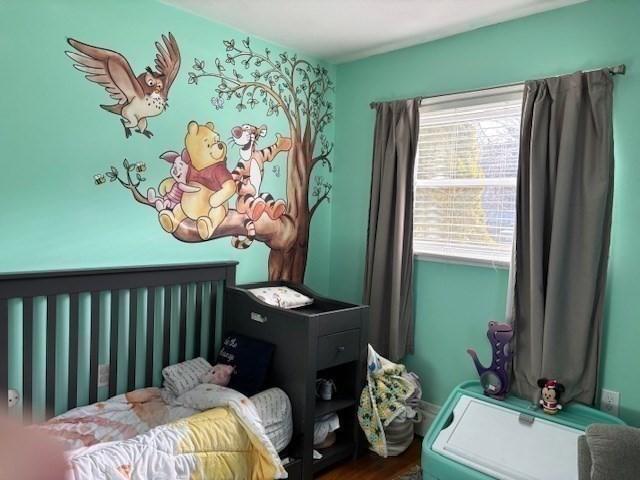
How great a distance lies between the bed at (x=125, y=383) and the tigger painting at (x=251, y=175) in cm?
45

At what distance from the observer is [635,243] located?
211 centimetres

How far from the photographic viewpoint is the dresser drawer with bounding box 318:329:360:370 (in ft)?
7.63

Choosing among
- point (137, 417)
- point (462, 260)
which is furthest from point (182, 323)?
point (462, 260)

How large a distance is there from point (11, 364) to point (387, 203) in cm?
210

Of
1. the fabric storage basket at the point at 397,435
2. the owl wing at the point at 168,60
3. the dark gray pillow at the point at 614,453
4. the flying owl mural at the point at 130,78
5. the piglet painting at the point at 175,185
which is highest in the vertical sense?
the owl wing at the point at 168,60

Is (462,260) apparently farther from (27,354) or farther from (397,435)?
(27,354)

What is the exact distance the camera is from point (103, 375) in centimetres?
229

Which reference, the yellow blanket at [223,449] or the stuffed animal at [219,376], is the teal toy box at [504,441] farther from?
the stuffed animal at [219,376]

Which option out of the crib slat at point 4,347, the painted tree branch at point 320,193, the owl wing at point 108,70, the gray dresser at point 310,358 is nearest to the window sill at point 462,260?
the gray dresser at point 310,358

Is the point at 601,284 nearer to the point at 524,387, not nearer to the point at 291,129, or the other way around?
the point at 524,387

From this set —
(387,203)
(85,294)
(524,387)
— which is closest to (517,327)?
(524,387)

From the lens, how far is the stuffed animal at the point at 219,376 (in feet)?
7.82

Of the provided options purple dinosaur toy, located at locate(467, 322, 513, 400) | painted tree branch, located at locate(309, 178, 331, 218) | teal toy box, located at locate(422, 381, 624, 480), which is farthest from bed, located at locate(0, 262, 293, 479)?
purple dinosaur toy, located at locate(467, 322, 513, 400)

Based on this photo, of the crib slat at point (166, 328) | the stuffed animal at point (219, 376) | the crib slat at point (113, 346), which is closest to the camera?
the crib slat at point (113, 346)
